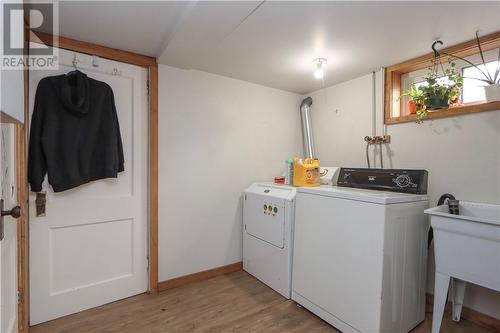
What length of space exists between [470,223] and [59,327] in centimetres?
276

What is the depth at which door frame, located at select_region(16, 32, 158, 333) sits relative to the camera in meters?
1.64

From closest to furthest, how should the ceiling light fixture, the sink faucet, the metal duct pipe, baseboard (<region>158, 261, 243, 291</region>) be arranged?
the sink faucet < the ceiling light fixture < baseboard (<region>158, 261, 243, 291</region>) < the metal duct pipe

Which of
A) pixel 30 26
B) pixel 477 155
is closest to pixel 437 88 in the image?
pixel 477 155

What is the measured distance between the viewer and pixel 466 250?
1474mm

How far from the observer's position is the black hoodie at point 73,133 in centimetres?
180

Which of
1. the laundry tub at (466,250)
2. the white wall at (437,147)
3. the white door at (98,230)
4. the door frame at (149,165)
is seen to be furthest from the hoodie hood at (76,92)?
the laundry tub at (466,250)

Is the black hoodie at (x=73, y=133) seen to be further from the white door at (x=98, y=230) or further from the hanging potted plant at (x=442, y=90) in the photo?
the hanging potted plant at (x=442, y=90)

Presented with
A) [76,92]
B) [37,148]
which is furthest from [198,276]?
[76,92]

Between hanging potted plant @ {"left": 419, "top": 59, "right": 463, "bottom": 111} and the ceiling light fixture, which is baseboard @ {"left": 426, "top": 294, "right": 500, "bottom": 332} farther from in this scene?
the ceiling light fixture

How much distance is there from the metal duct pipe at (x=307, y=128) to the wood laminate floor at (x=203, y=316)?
1583mm

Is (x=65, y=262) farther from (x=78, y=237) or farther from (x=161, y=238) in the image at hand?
(x=161, y=238)

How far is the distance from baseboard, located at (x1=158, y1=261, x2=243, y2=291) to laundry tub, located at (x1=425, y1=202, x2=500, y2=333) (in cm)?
176

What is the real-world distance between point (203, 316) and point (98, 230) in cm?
109

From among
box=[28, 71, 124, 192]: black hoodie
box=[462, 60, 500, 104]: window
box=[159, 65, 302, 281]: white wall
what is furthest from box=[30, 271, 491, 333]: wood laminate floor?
box=[462, 60, 500, 104]: window
